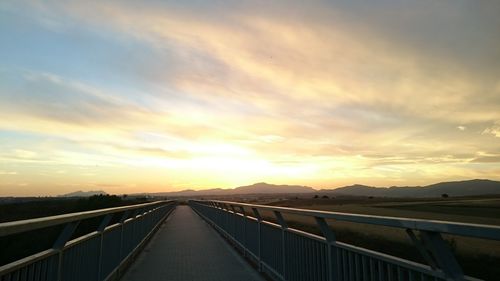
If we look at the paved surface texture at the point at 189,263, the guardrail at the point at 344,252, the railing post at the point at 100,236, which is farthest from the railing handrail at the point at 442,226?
the paved surface texture at the point at 189,263

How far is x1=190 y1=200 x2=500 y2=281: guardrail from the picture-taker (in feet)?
10.2

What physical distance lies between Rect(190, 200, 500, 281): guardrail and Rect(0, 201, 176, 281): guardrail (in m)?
2.82

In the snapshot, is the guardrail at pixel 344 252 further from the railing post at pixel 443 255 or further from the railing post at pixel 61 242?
the railing post at pixel 61 242

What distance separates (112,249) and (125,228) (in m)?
1.70

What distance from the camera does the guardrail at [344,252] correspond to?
3.11 metres

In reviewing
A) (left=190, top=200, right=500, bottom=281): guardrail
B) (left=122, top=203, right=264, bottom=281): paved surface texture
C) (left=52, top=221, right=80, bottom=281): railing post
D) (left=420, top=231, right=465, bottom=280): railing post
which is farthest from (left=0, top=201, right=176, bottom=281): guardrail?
(left=420, top=231, right=465, bottom=280): railing post

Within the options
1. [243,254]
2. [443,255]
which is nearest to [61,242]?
[443,255]

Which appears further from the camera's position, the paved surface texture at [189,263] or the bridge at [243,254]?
the paved surface texture at [189,263]

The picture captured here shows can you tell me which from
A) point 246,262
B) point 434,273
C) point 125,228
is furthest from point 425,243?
point 246,262

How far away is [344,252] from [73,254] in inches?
122

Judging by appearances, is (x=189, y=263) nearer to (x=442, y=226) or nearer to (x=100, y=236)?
(x=100, y=236)

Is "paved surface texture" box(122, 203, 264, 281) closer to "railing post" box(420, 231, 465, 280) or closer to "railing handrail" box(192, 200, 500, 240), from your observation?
"railing handrail" box(192, 200, 500, 240)

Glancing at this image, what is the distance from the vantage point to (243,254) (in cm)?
1265

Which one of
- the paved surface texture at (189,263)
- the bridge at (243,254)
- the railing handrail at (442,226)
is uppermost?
the railing handrail at (442,226)
